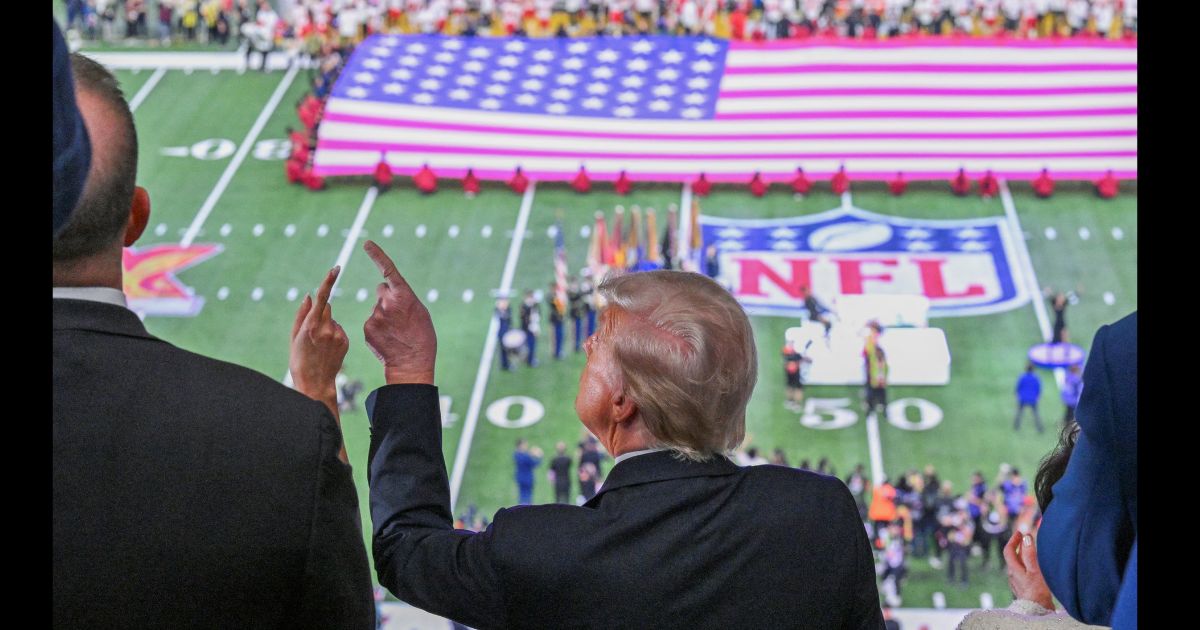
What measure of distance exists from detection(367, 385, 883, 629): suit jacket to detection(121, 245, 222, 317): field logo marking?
69.3ft

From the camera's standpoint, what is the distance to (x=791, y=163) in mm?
27422

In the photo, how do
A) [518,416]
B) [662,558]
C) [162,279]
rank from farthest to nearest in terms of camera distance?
[162,279], [518,416], [662,558]

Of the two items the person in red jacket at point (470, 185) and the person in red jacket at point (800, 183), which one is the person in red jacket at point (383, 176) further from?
the person in red jacket at point (800, 183)

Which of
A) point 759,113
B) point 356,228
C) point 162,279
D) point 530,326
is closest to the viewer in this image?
point 530,326

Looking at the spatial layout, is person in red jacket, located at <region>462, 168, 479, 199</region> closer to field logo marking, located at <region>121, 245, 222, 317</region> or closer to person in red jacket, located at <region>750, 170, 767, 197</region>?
field logo marking, located at <region>121, 245, 222, 317</region>

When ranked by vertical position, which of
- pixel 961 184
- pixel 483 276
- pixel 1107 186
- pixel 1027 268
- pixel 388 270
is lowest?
pixel 1027 268

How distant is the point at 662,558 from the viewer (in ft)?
8.75

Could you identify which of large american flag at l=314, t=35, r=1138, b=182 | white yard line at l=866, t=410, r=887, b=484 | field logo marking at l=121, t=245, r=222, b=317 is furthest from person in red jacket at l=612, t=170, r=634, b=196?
white yard line at l=866, t=410, r=887, b=484

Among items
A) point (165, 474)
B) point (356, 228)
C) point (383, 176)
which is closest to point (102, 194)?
point (165, 474)

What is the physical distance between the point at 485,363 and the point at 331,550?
1975cm

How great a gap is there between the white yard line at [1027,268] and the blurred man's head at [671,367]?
19.3m

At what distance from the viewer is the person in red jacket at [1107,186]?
87.4 ft

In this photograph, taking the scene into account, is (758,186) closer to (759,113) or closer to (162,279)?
(759,113)

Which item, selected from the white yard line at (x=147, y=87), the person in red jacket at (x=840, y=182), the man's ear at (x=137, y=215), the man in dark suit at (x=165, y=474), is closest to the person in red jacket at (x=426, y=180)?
the white yard line at (x=147, y=87)
